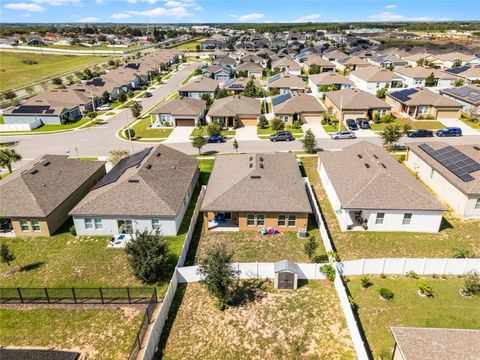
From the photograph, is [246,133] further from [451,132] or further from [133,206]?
[451,132]

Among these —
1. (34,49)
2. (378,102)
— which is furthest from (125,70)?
(34,49)

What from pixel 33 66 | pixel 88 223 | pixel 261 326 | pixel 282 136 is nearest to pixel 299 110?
pixel 282 136

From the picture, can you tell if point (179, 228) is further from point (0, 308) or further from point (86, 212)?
point (0, 308)

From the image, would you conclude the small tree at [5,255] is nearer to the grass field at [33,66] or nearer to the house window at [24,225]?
the house window at [24,225]

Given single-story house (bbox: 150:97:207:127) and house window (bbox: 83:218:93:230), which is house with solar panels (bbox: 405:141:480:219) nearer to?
house window (bbox: 83:218:93:230)

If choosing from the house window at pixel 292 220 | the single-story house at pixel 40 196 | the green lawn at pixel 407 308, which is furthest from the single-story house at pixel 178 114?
the green lawn at pixel 407 308
